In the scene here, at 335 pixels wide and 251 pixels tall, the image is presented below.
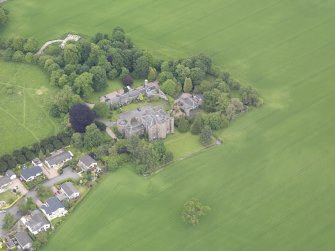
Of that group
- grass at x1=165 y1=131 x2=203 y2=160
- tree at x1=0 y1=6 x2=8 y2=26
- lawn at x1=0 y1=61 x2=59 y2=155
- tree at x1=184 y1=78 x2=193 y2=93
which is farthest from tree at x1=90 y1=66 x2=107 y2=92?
tree at x1=0 y1=6 x2=8 y2=26

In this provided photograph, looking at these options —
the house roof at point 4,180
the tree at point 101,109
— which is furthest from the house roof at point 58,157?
the tree at point 101,109

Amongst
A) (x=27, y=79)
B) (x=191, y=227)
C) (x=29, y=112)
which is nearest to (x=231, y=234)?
(x=191, y=227)

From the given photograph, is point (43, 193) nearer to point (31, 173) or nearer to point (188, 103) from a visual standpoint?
point (31, 173)

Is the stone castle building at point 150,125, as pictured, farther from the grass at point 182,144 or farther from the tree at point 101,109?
the tree at point 101,109

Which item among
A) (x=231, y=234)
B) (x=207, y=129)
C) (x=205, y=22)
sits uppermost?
(x=205, y=22)

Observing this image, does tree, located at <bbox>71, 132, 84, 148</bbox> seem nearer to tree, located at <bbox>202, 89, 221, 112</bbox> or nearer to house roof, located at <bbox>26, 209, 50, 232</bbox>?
house roof, located at <bbox>26, 209, 50, 232</bbox>

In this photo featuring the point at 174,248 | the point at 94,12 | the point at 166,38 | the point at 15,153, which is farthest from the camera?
the point at 94,12

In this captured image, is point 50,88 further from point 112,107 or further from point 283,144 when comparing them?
point 283,144
